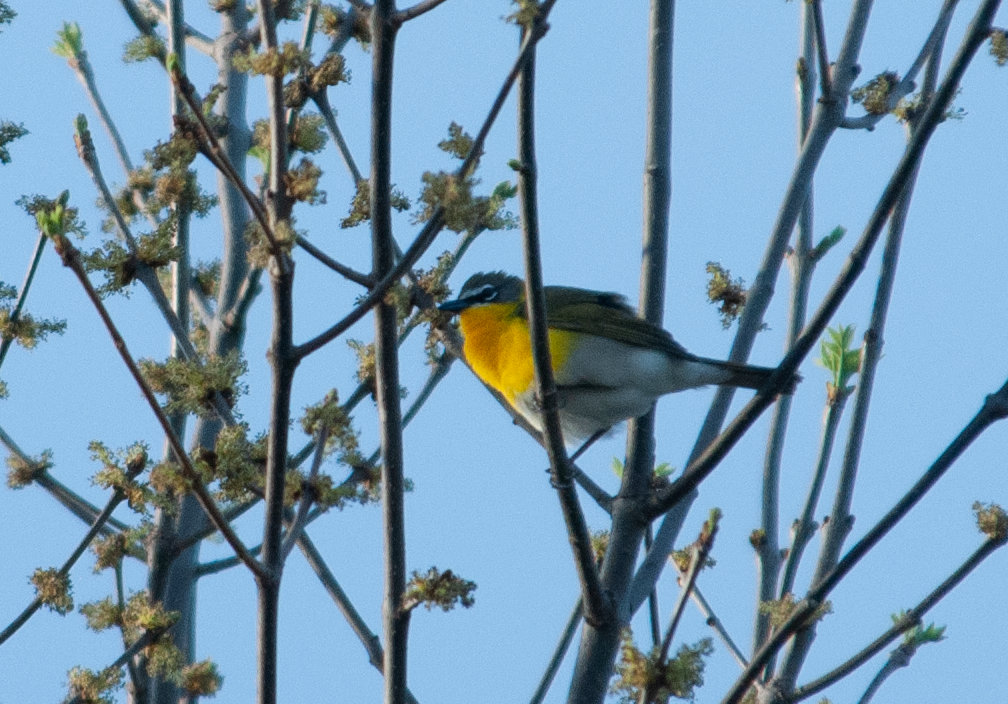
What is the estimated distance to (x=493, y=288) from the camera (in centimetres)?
607

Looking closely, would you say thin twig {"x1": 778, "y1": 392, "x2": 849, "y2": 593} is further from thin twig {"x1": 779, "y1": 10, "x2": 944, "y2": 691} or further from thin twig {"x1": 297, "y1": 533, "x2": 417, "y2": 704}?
thin twig {"x1": 297, "y1": 533, "x2": 417, "y2": 704}

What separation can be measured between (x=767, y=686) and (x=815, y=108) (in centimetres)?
192

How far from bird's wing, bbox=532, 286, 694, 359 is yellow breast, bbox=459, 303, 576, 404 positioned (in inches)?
3.2

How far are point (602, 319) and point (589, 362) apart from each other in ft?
0.75

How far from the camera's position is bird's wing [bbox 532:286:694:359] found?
493 centimetres

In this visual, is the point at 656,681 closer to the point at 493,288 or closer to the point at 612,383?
the point at 612,383

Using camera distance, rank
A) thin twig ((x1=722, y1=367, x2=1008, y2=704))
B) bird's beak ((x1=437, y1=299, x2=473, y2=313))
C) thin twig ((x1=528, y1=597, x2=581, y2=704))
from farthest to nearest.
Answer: bird's beak ((x1=437, y1=299, x2=473, y2=313)), thin twig ((x1=528, y1=597, x2=581, y2=704)), thin twig ((x1=722, y1=367, x2=1008, y2=704))

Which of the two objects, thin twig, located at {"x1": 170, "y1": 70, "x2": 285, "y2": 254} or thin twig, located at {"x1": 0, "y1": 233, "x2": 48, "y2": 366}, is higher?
thin twig, located at {"x1": 0, "y1": 233, "x2": 48, "y2": 366}

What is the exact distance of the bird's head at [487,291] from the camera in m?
5.84

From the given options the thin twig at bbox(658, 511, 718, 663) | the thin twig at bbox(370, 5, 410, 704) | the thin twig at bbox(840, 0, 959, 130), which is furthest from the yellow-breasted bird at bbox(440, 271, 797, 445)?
the thin twig at bbox(370, 5, 410, 704)

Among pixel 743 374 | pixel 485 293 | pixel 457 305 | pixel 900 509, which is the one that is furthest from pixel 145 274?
pixel 485 293

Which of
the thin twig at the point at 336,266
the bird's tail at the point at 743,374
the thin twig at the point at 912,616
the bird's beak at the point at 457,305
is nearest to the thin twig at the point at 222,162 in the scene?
the thin twig at the point at 336,266

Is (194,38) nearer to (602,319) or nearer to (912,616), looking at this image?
(602,319)

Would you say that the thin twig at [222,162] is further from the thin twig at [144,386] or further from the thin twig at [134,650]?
the thin twig at [134,650]
